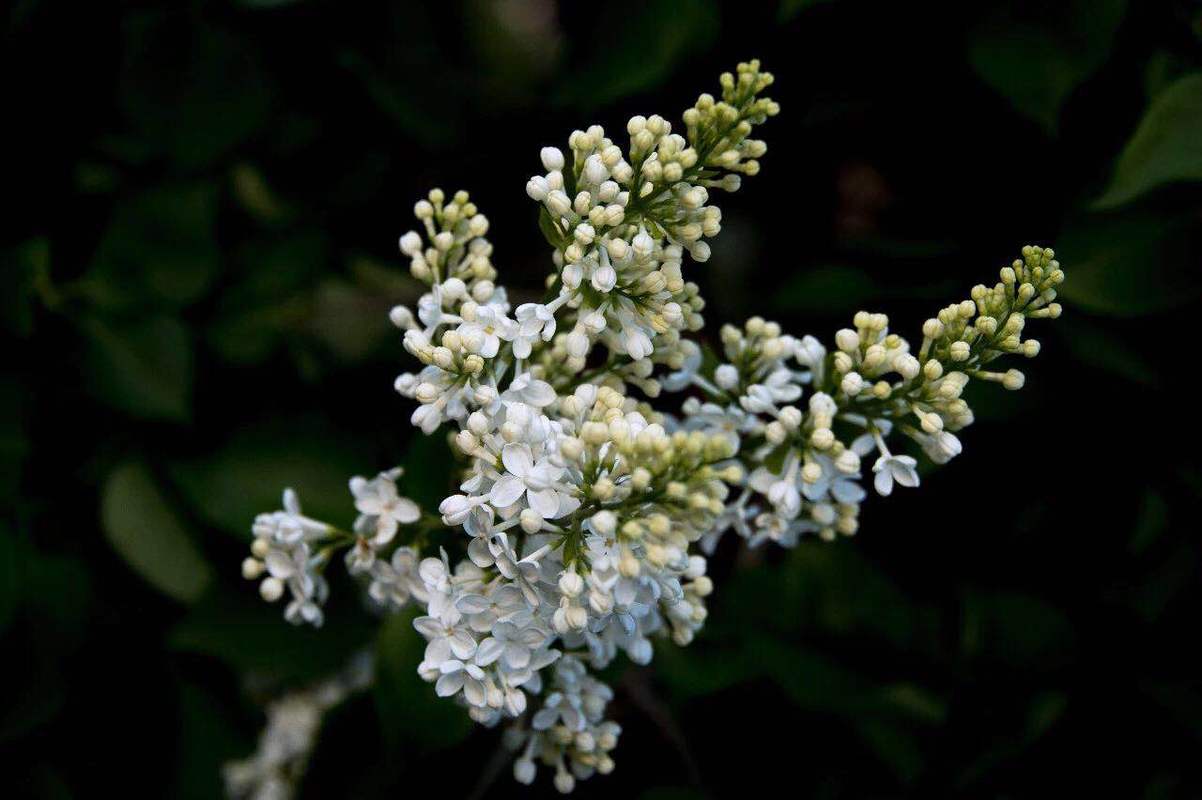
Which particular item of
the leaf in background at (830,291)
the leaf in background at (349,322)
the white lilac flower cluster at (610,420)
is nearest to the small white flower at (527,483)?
the white lilac flower cluster at (610,420)

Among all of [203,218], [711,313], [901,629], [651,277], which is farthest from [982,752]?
[203,218]

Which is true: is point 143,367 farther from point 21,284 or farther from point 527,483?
point 527,483

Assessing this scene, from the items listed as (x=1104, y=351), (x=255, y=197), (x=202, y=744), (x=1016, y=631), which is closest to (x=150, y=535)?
(x=202, y=744)

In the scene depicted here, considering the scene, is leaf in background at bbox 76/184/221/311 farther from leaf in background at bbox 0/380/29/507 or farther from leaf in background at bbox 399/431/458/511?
leaf in background at bbox 399/431/458/511

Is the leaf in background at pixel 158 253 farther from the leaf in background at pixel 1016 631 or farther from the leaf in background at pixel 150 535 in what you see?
the leaf in background at pixel 1016 631

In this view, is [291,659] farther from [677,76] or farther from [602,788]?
[677,76]

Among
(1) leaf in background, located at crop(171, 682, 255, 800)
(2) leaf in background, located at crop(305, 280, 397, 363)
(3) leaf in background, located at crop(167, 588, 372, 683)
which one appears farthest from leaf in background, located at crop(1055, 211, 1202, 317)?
(1) leaf in background, located at crop(171, 682, 255, 800)
